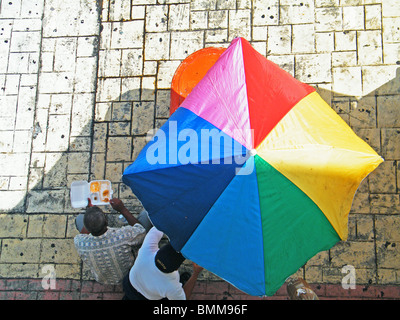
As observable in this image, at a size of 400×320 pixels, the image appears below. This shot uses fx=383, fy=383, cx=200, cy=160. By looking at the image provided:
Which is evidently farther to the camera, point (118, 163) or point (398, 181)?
point (118, 163)

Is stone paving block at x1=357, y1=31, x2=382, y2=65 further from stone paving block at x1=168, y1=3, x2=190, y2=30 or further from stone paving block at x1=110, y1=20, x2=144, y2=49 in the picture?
stone paving block at x1=110, y1=20, x2=144, y2=49

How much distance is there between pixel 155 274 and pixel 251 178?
1.53 meters

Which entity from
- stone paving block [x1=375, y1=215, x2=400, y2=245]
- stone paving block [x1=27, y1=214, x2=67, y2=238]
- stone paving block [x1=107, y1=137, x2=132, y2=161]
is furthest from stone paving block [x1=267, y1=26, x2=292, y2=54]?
stone paving block [x1=27, y1=214, x2=67, y2=238]

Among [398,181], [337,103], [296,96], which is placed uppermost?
[337,103]

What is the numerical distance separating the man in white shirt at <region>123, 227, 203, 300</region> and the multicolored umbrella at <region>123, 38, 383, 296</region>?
1.27ft

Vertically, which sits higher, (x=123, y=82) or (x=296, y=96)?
(x=123, y=82)

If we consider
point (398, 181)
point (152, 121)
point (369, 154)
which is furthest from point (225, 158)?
point (398, 181)

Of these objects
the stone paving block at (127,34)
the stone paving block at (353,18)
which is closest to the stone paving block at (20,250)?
the stone paving block at (127,34)

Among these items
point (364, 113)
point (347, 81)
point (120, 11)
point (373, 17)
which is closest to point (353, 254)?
point (364, 113)

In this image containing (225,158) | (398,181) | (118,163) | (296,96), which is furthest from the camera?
(118,163)

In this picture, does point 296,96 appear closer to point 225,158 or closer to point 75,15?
point 225,158

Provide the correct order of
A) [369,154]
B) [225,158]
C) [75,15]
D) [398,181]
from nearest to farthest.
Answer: [225,158]
[369,154]
[398,181]
[75,15]

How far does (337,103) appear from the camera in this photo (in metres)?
5.12
